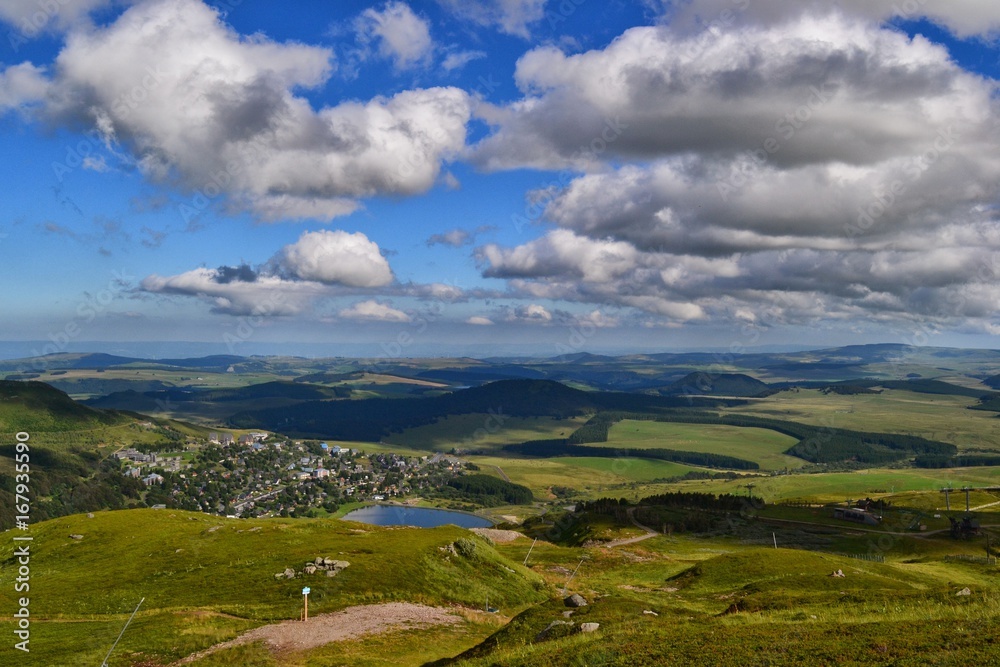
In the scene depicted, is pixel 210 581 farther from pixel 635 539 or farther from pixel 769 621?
pixel 635 539

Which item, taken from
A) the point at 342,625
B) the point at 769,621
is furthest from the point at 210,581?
the point at 769,621

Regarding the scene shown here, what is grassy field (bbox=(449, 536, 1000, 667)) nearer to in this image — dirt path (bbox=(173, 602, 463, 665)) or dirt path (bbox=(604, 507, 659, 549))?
dirt path (bbox=(173, 602, 463, 665))

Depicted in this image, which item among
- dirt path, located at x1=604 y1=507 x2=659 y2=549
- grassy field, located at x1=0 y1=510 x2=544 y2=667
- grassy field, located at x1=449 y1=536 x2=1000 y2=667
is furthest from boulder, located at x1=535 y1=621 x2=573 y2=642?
dirt path, located at x1=604 y1=507 x2=659 y2=549

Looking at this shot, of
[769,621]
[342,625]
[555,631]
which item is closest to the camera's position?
[555,631]

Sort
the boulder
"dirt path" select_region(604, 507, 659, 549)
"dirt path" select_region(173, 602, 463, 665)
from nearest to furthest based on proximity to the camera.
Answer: the boulder
"dirt path" select_region(173, 602, 463, 665)
"dirt path" select_region(604, 507, 659, 549)

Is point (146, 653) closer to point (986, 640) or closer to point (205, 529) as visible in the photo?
point (986, 640)

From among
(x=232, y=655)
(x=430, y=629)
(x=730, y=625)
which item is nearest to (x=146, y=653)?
(x=232, y=655)

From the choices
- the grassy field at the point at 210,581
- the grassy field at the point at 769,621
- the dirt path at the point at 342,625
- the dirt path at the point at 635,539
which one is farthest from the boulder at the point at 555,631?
the dirt path at the point at 635,539

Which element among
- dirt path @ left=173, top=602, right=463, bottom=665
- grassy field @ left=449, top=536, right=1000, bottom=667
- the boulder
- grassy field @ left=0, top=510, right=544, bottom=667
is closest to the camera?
grassy field @ left=449, top=536, right=1000, bottom=667
